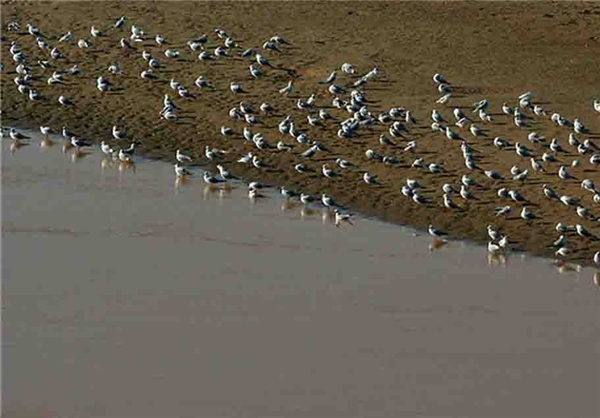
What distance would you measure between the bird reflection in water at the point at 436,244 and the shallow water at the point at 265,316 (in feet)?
0.36

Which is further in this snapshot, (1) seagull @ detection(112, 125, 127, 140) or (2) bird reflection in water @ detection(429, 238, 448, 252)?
(1) seagull @ detection(112, 125, 127, 140)

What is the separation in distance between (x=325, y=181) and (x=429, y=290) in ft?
14.5

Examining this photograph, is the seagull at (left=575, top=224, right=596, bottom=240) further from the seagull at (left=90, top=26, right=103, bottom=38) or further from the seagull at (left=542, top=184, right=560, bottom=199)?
the seagull at (left=90, top=26, right=103, bottom=38)

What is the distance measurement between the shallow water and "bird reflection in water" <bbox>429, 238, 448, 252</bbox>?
109 millimetres

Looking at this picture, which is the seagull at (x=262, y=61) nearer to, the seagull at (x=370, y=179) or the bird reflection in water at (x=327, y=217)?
the seagull at (x=370, y=179)

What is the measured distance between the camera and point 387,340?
15648 mm

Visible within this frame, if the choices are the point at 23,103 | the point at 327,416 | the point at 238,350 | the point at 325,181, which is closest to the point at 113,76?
the point at 23,103

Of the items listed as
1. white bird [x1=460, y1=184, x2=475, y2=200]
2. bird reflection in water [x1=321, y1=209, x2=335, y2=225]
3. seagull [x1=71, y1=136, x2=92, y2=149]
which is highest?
seagull [x1=71, y1=136, x2=92, y2=149]

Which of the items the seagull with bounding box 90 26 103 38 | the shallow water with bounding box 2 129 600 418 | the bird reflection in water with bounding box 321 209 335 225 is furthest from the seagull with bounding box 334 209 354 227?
the seagull with bounding box 90 26 103 38

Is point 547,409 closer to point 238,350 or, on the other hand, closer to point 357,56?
point 238,350

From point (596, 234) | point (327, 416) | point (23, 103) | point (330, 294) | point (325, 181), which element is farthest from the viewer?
point (23, 103)

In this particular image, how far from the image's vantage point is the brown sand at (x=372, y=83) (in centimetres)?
2061

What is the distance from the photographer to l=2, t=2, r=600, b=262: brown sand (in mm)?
20609

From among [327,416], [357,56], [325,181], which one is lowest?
[327,416]
